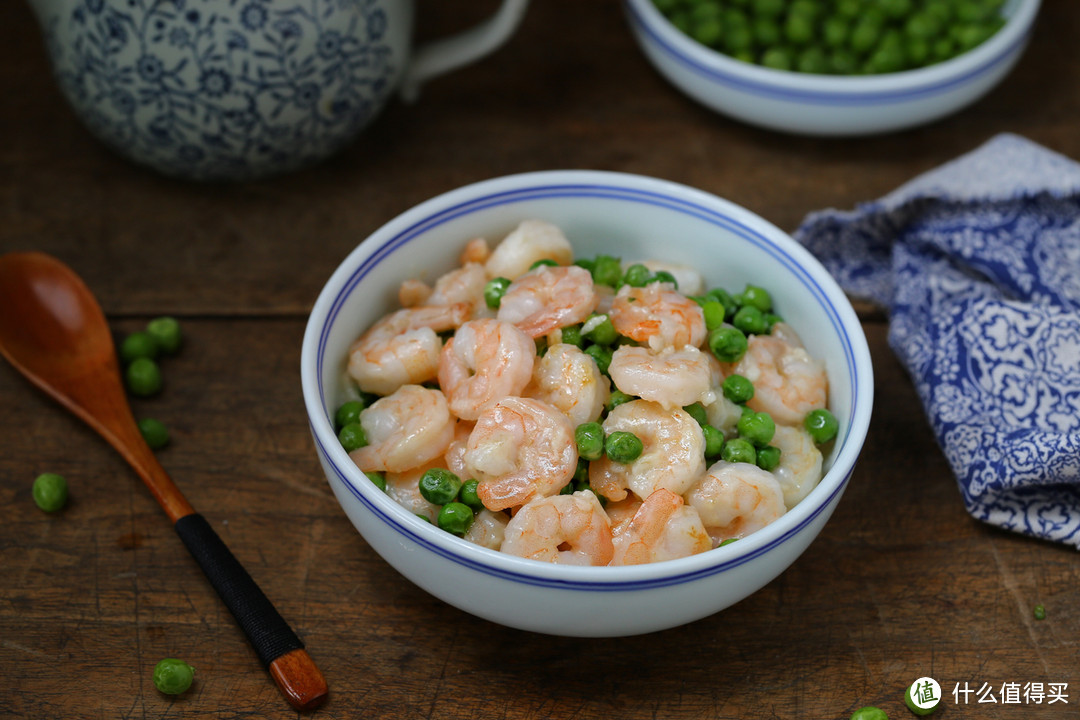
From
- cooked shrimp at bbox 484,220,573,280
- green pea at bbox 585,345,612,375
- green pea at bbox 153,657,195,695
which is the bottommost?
green pea at bbox 153,657,195,695

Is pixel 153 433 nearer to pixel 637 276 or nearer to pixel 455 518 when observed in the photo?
pixel 455 518

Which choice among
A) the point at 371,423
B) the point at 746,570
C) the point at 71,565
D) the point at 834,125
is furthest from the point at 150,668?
the point at 834,125

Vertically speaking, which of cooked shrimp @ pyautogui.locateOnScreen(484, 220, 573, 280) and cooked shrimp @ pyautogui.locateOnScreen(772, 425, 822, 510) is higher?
cooked shrimp @ pyautogui.locateOnScreen(484, 220, 573, 280)

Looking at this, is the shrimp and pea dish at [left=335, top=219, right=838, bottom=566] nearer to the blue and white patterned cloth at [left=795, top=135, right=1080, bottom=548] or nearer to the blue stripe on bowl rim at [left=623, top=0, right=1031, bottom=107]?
the blue and white patterned cloth at [left=795, top=135, right=1080, bottom=548]

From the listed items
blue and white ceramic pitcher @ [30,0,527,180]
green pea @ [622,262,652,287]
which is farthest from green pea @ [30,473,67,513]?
green pea @ [622,262,652,287]

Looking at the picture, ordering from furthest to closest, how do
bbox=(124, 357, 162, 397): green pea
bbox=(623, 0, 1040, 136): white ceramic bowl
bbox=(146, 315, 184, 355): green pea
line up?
bbox=(623, 0, 1040, 136): white ceramic bowl
bbox=(146, 315, 184, 355): green pea
bbox=(124, 357, 162, 397): green pea

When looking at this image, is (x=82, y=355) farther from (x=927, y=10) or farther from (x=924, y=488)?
(x=927, y=10)

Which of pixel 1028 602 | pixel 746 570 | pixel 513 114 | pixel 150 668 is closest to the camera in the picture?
pixel 746 570

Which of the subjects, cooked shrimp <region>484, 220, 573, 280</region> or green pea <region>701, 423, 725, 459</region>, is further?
cooked shrimp <region>484, 220, 573, 280</region>
